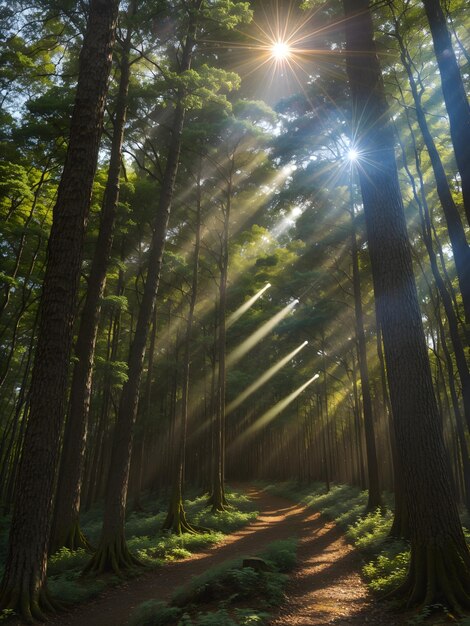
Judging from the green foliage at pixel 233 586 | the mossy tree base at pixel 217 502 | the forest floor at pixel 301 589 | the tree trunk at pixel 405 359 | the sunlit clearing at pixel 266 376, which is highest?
the sunlit clearing at pixel 266 376

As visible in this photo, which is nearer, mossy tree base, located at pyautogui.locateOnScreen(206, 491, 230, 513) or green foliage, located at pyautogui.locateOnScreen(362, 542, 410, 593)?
green foliage, located at pyautogui.locateOnScreen(362, 542, 410, 593)

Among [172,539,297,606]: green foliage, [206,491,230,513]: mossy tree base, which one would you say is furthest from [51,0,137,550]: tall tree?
[206,491,230,513]: mossy tree base

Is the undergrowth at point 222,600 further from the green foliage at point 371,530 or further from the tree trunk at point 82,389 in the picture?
the tree trunk at point 82,389

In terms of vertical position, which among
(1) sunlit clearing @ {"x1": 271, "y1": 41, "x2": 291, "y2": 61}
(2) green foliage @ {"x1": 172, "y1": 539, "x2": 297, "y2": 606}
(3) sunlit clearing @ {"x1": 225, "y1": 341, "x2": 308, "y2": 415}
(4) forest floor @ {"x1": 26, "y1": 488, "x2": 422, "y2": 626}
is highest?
(1) sunlit clearing @ {"x1": 271, "y1": 41, "x2": 291, "y2": 61}

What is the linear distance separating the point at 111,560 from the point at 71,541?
5.88 feet

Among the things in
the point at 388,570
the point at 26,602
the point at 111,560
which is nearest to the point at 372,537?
the point at 388,570

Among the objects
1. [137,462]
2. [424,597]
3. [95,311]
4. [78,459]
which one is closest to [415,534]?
[424,597]

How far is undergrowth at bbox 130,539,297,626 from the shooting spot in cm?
487

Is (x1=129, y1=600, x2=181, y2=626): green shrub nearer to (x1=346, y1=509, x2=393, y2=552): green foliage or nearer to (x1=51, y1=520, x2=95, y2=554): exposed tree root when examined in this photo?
(x1=51, y1=520, x2=95, y2=554): exposed tree root

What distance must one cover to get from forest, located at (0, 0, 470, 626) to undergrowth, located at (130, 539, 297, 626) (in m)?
0.04

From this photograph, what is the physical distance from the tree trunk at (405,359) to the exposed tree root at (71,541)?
23.2 ft

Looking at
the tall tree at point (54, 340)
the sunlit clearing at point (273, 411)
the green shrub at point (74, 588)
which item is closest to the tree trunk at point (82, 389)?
the green shrub at point (74, 588)

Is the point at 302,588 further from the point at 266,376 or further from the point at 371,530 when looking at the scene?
the point at 266,376

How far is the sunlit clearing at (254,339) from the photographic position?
78.2 feet
